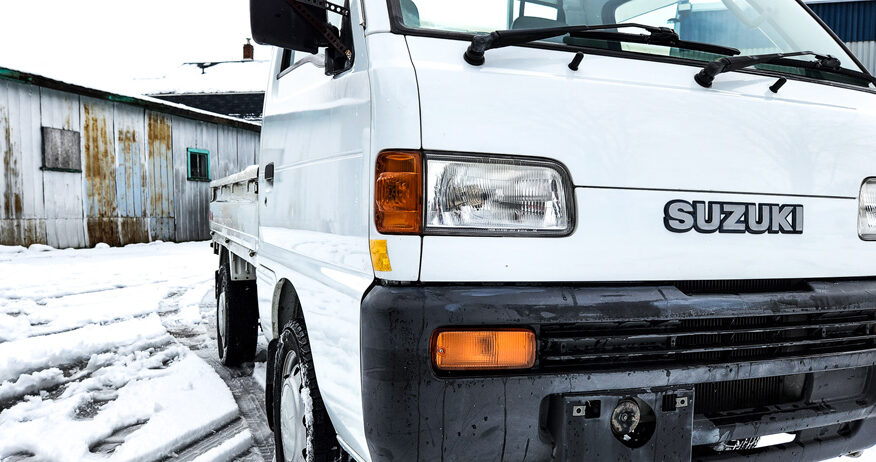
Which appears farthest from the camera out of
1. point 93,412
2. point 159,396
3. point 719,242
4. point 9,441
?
point 159,396

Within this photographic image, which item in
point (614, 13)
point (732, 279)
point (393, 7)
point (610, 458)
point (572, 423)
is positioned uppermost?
point (614, 13)

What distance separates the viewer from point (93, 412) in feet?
11.7

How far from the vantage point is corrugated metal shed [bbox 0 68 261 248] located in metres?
12.5

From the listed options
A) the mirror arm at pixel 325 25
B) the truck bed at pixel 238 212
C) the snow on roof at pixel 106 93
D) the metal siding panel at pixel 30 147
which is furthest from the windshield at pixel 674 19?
the metal siding panel at pixel 30 147

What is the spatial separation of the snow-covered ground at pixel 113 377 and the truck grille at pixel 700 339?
2.09 metres

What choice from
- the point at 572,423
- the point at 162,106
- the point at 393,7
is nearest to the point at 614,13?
the point at 393,7

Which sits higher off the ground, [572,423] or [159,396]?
[572,423]

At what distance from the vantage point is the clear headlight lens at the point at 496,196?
5.02 feet

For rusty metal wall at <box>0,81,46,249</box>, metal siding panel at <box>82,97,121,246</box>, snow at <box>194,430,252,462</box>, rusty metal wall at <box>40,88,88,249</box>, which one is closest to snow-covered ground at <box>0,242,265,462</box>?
snow at <box>194,430,252,462</box>

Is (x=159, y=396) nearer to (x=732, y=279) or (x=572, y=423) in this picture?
(x=572, y=423)

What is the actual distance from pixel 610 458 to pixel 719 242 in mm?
671

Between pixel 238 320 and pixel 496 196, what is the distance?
11.2 ft

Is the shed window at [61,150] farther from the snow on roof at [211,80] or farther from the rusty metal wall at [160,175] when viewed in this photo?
the snow on roof at [211,80]

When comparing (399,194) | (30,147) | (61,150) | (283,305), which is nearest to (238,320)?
(283,305)
